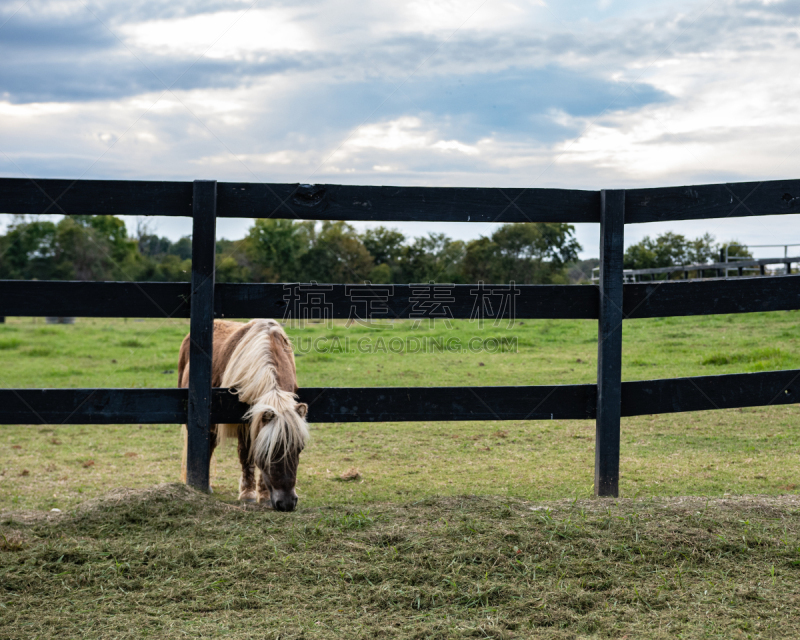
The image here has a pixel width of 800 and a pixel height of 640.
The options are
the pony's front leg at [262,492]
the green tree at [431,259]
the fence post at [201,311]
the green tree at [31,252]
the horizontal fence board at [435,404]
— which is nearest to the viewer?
the fence post at [201,311]

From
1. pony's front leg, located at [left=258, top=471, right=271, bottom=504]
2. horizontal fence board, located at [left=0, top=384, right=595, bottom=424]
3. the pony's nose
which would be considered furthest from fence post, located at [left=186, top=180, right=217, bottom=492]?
pony's front leg, located at [left=258, top=471, right=271, bottom=504]

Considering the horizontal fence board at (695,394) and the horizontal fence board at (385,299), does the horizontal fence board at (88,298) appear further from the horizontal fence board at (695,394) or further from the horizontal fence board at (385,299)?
the horizontal fence board at (695,394)

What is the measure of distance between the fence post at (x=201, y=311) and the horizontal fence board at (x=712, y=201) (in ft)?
9.55

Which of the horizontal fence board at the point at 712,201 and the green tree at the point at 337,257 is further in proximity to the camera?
the green tree at the point at 337,257

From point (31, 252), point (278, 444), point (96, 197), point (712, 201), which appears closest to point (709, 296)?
point (712, 201)

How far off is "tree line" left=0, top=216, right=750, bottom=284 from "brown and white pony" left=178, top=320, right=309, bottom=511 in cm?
1410

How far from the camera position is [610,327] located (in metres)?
4.25

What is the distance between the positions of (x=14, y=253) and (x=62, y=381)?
137 feet

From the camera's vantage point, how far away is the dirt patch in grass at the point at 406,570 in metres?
2.47

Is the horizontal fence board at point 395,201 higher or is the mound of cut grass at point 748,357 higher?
the horizontal fence board at point 395,201

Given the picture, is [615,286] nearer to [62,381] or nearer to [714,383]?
[714,383]

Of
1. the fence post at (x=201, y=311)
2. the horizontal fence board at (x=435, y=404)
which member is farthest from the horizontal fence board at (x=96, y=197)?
the horizontal fence board at (x=435, y=404)

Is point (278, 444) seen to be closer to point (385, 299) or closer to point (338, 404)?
point (338, 404)

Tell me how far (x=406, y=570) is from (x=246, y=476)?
9.03ft
